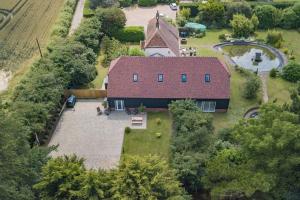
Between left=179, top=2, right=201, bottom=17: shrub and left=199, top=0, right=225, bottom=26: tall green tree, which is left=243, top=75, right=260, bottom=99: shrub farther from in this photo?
left=179, top=2, right=201, bottom=17: shrub

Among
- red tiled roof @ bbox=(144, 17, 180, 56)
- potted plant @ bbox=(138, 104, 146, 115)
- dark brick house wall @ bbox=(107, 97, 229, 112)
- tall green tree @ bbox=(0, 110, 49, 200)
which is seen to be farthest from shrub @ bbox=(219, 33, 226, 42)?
tall green tree @ bbox=(0, 110, 49, 200)

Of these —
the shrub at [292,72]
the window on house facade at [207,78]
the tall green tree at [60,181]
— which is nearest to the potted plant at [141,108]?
the window on house facade at [207,78]

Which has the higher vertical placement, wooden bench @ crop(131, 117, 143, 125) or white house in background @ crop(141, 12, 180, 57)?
white house in background @ crop(141, 12, 180, 57)

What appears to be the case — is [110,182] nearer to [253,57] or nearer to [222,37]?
[253,57]

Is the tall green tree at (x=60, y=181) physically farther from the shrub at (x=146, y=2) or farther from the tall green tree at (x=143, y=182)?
the shrub at (x=146, y=2)

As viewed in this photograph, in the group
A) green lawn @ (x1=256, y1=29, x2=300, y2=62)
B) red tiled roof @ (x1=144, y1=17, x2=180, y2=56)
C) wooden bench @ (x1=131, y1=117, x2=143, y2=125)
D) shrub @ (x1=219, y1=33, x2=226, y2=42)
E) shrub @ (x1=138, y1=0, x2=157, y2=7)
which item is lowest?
wooden bench @ (x1=131, y1=117, x2=143, y2=125)

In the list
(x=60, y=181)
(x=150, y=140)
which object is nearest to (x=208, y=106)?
(x=150, y=140)
